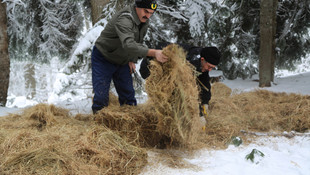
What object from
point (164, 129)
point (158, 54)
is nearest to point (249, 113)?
point (164, 129)

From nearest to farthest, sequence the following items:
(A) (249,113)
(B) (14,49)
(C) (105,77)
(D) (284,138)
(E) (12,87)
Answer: (D) (284,138)
(C) (105,77)
(A) (249,113)
(B) (14,49)
(E) (12,87)

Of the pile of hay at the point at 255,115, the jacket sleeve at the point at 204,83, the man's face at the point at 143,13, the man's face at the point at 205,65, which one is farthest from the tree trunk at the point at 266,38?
the man's face at the point at 143,13

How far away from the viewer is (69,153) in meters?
2.08

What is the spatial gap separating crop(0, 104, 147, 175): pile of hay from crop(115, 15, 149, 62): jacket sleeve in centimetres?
84

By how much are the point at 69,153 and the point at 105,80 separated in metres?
1.27

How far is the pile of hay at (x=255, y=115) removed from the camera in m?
3.14

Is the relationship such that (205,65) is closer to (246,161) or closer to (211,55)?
(211,55)

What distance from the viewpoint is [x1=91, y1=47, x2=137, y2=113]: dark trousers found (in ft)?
10.2

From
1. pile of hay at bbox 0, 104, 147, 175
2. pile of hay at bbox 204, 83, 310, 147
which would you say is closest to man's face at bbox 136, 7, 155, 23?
pile of hay at bbox 0, 104, 147, 175

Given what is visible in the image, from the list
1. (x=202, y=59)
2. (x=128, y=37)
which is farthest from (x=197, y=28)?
(x=128, y=37)

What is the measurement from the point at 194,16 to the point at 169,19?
4.52 feet

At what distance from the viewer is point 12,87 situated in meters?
A: 19.9

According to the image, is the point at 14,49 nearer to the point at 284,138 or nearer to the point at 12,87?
the point at 284,138

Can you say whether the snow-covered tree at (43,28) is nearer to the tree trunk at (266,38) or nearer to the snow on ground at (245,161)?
the tree trunk at (266,38)
